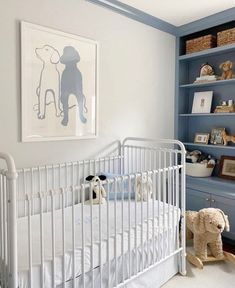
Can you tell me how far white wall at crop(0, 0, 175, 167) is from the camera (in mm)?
1885

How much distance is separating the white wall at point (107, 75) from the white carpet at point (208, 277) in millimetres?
1250

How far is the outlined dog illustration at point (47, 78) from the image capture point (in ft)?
6.68

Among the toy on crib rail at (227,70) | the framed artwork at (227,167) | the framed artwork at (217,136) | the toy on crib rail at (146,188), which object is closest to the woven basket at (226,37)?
the toy on crib rail at (227,70)

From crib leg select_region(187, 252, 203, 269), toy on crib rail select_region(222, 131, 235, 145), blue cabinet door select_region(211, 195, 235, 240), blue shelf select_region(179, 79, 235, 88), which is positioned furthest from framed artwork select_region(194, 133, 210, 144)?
crib leg select_region(187, 252, 203, 269)

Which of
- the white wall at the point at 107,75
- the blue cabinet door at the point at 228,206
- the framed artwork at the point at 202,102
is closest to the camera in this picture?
the white wall at the point at 107,75

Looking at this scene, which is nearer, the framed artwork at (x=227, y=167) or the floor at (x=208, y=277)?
the floor at (x=208, y=277)

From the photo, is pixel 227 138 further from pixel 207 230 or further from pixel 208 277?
pixel 208 277

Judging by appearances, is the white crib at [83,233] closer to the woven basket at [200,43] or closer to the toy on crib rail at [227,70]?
the toy on crib rail at [227,70]

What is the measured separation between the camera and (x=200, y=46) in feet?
9.61

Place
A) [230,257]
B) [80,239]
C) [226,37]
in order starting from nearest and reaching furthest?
[80,239]
[230,257]
[226,37]

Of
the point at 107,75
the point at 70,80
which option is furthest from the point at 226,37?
the point at 70,80

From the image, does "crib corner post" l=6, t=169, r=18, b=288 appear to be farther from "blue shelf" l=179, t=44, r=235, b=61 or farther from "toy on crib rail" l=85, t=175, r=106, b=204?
"blue shelf" l=179, t=44, r=235, b=61

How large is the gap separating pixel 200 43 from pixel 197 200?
1719 mm

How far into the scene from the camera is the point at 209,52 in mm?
2822
